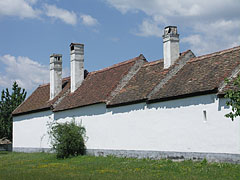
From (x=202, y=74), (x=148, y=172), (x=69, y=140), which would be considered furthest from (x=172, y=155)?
(x=69, y=140)

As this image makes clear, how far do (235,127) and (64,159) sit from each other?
491 inches

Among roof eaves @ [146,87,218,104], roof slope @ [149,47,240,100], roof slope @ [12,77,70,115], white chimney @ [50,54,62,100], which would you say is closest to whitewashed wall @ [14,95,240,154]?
roof eaves @ [146,87,218,104]

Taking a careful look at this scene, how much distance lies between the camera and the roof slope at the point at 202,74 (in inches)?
795

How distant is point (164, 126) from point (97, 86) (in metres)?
8.98

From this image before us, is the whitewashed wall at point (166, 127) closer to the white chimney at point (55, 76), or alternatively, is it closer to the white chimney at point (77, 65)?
the white chimney at point (77, 65)

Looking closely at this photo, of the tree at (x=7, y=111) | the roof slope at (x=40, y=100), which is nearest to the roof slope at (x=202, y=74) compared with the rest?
the roof slope at (x=40, y=100)

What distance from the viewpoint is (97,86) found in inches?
1183

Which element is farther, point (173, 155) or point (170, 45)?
point (170, 45)

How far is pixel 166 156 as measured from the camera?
72.0 feet

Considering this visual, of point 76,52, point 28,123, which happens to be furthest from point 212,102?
point 28,123

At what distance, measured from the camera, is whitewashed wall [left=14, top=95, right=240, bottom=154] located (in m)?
19.0

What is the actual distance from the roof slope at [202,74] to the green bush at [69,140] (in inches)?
278

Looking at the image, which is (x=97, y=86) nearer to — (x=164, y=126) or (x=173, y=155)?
(x=164, y=126)

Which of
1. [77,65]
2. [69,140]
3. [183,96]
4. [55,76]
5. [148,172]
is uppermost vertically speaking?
[77,65]
